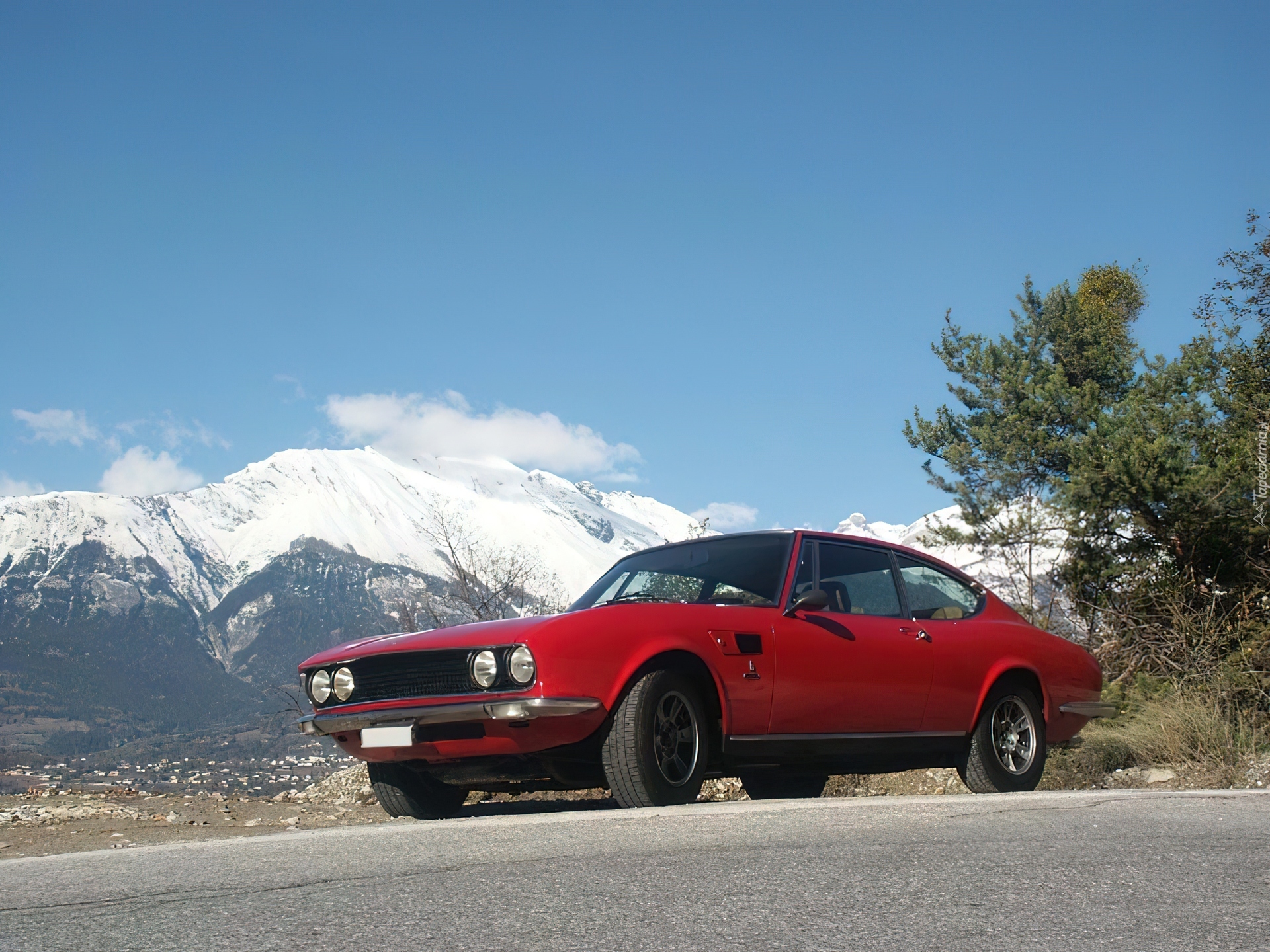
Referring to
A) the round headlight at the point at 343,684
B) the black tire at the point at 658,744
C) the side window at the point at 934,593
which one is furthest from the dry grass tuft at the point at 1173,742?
the round headlight at the point at 343,684

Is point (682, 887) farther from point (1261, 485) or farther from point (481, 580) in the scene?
point (481, 580)

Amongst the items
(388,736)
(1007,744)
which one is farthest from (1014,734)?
(388,736)

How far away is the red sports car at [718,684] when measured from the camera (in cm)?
526

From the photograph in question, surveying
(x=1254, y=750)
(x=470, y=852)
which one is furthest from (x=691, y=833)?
(x=1254, y=750)

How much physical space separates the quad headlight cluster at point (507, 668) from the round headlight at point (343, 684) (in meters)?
0.86

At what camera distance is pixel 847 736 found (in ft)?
20.5

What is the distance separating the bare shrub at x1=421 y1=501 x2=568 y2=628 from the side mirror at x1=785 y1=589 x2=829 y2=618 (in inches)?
581

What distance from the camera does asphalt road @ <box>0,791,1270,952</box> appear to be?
268 centimetres

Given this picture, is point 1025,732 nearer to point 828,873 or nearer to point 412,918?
point 828,873

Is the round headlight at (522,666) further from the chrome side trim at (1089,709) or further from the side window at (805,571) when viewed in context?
the chrome side trim at (1089,709)

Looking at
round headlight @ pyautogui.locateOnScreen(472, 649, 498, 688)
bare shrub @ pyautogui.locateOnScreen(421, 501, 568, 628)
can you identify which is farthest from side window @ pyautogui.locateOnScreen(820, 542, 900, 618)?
bare shrub @ pyautogui.locateOnScreen(421, 501, 568, 628)

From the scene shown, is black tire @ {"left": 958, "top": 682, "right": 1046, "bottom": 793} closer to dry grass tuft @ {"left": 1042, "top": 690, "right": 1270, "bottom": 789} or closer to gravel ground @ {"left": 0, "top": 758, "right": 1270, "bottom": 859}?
dry grass tuft @ {"left": 1042, "top": 690, "right": 1270, "bottom": 789}

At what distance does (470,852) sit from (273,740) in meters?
74.0

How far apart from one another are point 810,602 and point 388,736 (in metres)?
2.18
